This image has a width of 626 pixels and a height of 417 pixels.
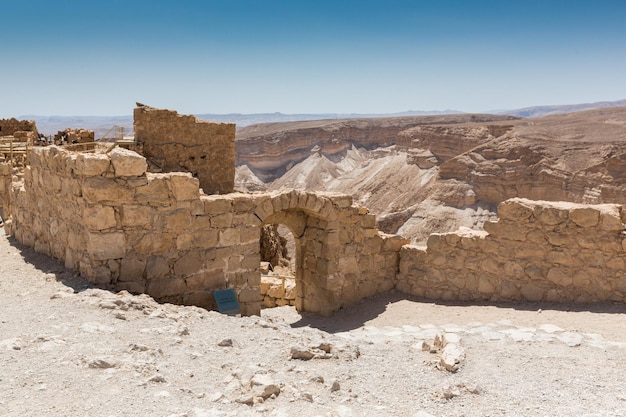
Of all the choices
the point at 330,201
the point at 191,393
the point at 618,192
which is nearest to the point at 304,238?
the point at 330,201

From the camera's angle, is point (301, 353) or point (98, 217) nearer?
point (301, 353)

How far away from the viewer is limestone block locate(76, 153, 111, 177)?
5980 millimetres

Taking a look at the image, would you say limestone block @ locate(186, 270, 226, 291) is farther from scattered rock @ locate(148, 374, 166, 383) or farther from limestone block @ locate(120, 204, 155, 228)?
scattered rock @ locate(148, 374, 166, 383)

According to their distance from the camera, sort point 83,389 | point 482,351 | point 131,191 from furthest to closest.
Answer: point 131,191
point 482,351
point 83,389

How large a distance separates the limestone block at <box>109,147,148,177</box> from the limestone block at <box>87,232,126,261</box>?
2.44 ft

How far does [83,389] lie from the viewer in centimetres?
361

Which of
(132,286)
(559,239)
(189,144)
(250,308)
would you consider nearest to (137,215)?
(132,286)

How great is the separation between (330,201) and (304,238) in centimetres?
110

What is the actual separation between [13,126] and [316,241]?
16.9 m

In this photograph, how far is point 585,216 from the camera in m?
7.53

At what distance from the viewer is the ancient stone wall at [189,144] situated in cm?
1238

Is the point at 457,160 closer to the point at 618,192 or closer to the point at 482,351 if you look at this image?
the point at 618,192

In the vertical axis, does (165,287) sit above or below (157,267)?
below

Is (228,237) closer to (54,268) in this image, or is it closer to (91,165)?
(91,165)
